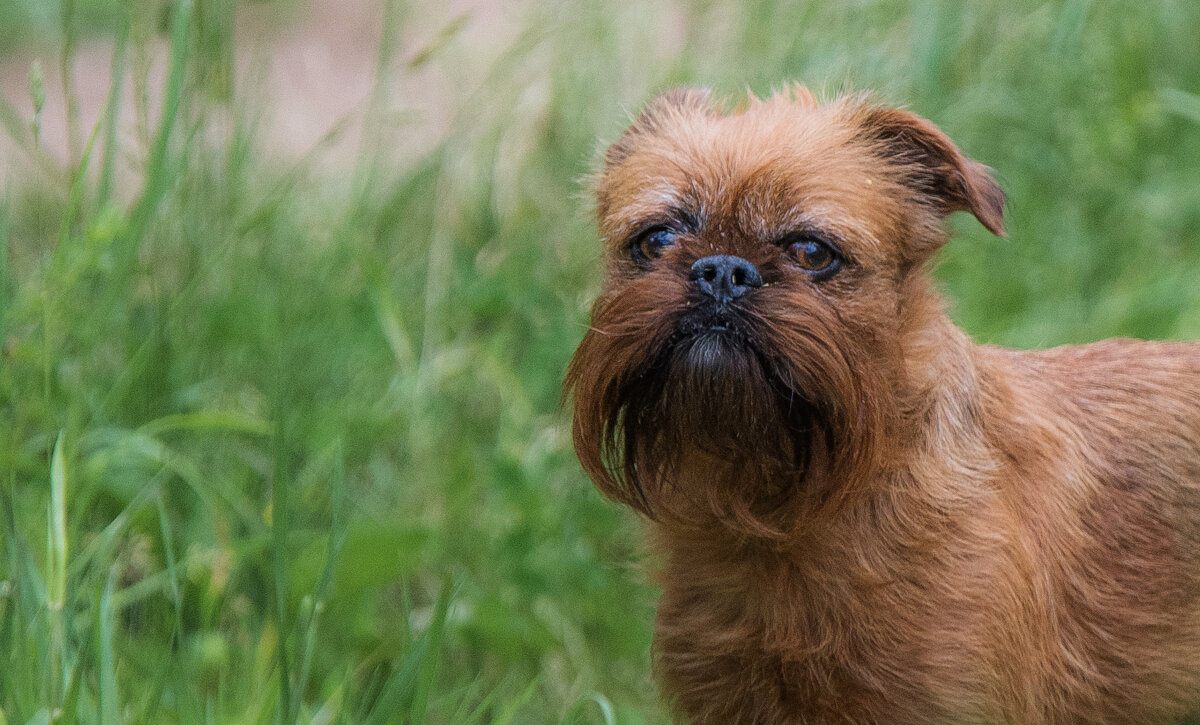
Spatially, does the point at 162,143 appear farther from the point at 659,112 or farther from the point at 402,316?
the point at 402,316

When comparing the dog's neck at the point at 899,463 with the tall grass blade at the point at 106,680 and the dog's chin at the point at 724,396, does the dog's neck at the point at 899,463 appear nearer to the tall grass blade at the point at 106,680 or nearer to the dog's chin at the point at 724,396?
the dog's chin at the point at 724,396

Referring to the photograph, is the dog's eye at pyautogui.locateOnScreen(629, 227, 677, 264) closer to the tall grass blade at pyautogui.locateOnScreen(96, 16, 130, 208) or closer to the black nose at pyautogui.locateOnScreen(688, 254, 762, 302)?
the black nose at pyautogui.locateOnScreen(688, 254, 762, 302)

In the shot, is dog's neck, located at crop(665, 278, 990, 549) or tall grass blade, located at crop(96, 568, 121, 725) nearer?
tall grass blade, located at crop(96, 568, 121, 725)

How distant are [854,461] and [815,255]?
18.2 inches

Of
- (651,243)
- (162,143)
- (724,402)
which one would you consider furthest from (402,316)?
(724,402)

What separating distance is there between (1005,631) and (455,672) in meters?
1.84

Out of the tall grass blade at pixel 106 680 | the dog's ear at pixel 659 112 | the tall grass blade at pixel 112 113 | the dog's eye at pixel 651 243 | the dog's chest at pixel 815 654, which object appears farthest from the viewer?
the dog's ear at pixel 659 112

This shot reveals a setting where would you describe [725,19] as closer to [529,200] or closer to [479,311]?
[529,200]

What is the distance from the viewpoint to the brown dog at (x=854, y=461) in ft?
8.96

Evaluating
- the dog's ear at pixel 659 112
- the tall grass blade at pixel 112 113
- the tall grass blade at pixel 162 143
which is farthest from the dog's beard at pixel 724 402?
the tall grass blade at pixel 112 113

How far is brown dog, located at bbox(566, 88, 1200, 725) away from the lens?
8.96ft

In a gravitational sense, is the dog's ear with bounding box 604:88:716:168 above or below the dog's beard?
above

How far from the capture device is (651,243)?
2971 millimetres

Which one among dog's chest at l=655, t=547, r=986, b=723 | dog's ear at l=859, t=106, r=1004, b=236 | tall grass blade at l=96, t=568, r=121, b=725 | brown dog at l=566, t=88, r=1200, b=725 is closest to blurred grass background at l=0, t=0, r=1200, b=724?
tall grass blade at l=96, t=568, r=121, b=725
